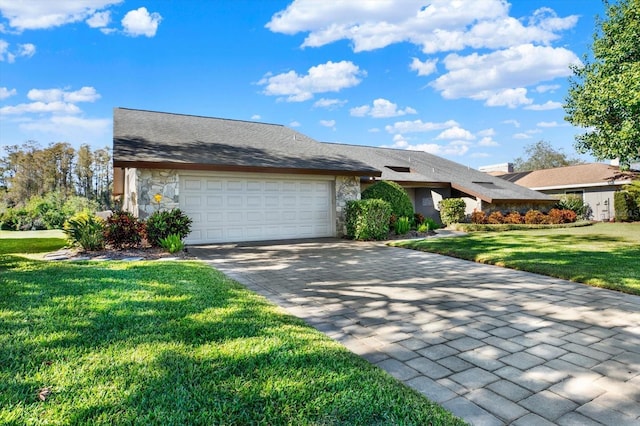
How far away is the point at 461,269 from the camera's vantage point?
670cm

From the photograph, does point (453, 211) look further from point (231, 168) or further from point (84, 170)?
point (84, 170)

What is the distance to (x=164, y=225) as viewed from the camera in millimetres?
8867

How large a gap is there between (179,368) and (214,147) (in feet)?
32.1

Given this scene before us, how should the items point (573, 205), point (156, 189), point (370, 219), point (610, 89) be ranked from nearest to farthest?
point (156, 189), point (610, 89), point (370, 219), point (573, 205)

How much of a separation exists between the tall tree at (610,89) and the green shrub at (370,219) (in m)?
6.84

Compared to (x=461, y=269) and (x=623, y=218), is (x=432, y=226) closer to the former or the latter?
(x=461, y=269)

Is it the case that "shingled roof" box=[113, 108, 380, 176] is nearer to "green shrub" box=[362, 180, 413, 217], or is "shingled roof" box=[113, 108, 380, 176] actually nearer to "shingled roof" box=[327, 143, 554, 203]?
"green shrub" box=[362, 180, 413, 217]

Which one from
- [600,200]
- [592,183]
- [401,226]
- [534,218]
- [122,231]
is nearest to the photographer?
[122,231]

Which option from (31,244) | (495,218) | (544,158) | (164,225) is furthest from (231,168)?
(544,158)

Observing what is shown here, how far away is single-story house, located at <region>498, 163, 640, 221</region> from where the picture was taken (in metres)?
21.5

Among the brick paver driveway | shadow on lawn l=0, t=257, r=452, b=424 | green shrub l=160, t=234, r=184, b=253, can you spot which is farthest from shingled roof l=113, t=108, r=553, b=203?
shadow on lawn l=0, t=257, r=452, b=424

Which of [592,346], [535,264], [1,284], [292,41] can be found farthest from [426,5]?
[1,284]

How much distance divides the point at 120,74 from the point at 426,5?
47.4ft

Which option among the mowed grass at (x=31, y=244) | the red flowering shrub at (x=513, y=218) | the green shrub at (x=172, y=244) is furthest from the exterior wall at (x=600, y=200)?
the mowed grass at (x=31, y=244)
